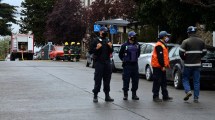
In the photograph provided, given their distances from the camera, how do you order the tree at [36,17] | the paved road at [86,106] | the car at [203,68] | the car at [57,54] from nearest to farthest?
the paved road at [86,106], the car at [203,68], the car at [57,54], the tree at [36,17]

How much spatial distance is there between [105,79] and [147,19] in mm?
12658

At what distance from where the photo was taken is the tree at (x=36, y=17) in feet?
269

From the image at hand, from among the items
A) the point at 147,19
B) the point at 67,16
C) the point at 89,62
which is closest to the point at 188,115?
the point at 147,19

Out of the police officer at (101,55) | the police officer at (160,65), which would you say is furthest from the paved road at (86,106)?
the police officer at (101,55)

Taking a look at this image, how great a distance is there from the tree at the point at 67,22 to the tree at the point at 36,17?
2040cm

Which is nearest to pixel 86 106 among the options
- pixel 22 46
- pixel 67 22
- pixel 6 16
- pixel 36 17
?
pixel 22 46

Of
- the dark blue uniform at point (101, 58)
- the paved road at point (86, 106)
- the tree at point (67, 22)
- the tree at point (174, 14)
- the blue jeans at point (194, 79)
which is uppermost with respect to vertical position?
the tree at point (67, 22)

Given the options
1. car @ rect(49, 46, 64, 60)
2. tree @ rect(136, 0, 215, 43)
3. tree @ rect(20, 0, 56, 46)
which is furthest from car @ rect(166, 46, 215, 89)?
tree @ rect(20, 0, 56, 46)

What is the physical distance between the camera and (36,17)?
83.4 meters

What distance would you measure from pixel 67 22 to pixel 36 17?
26179 millimetres

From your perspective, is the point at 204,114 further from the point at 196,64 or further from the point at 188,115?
the point at 196,64

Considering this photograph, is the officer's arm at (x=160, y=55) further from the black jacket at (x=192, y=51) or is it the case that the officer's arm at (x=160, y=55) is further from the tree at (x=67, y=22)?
the tree at (x=67, y=22)

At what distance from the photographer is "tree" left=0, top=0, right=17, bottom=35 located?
81000mm

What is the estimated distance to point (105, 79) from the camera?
481 inches
